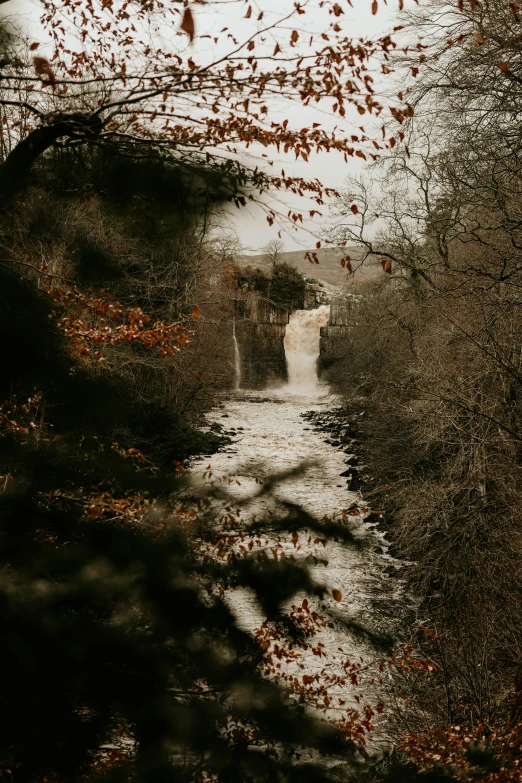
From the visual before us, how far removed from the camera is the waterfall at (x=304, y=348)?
119ft

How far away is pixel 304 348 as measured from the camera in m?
37.0

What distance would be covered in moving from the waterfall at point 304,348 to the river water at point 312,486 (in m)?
0.05

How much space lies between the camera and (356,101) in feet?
16.2

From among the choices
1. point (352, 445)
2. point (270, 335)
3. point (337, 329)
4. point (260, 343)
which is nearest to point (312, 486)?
point (352, 445)

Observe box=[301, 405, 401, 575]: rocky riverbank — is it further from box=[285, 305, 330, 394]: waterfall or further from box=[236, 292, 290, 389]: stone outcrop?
box=[236, 292, 290, 389]: stone outcrop

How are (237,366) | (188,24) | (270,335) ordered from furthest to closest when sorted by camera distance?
(270,335), (237,366), (188,24)

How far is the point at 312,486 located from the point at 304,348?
108 ft

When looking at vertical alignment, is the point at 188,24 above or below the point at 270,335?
above

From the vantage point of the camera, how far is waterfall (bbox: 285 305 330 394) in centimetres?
3625

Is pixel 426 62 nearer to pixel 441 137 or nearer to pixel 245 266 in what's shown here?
pixel 441 137

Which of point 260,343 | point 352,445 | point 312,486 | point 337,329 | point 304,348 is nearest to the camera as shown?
point 312,486

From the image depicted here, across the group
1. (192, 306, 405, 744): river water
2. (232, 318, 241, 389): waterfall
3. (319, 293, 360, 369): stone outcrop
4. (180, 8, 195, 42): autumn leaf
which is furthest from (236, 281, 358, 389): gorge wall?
(180, 8, 195, 42): autumn leaf

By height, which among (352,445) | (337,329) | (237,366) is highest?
(337,329)

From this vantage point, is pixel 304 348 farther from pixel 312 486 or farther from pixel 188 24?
pixel 188 24
